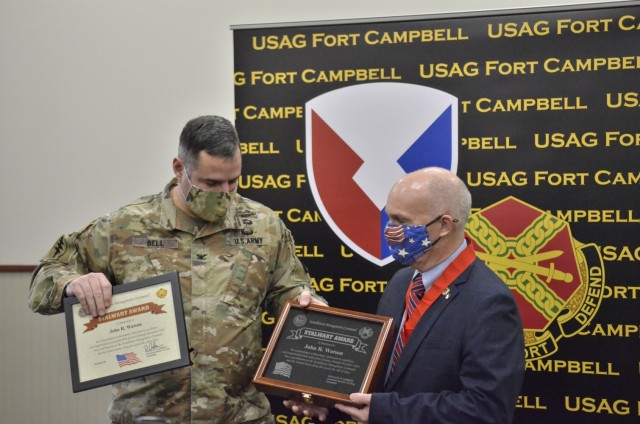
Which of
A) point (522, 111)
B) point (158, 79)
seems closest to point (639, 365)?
point (522, 111)

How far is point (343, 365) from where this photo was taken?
1940 mm

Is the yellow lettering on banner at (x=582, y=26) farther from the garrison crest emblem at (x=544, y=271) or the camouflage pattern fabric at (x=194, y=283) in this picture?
the camouflage pattern fabric at (x=194, y=283)

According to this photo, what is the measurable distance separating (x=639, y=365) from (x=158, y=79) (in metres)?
2.85

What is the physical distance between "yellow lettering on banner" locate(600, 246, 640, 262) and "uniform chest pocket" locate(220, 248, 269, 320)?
65.7 inches

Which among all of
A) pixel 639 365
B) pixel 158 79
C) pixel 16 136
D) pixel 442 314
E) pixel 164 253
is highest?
pixel 158 79

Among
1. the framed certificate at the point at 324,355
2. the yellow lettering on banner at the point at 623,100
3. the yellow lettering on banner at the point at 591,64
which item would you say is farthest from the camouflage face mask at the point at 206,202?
the yellow lettering on banner at the point at 623,100

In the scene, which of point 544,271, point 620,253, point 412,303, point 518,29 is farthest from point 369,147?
point 412,303

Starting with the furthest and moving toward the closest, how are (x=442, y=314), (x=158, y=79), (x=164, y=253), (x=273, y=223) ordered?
(x=158, y=79) → (x=273, y=223) → (x=164, y=253) → (x=442, y=314)

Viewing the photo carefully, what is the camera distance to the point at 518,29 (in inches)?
124

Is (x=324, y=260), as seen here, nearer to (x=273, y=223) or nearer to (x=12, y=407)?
(x=273, y=223)

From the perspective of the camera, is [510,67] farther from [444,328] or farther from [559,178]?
[444,328]

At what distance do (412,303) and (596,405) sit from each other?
1.54m

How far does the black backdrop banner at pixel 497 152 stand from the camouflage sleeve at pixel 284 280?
0.98 meters

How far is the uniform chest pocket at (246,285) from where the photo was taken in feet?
7.20
